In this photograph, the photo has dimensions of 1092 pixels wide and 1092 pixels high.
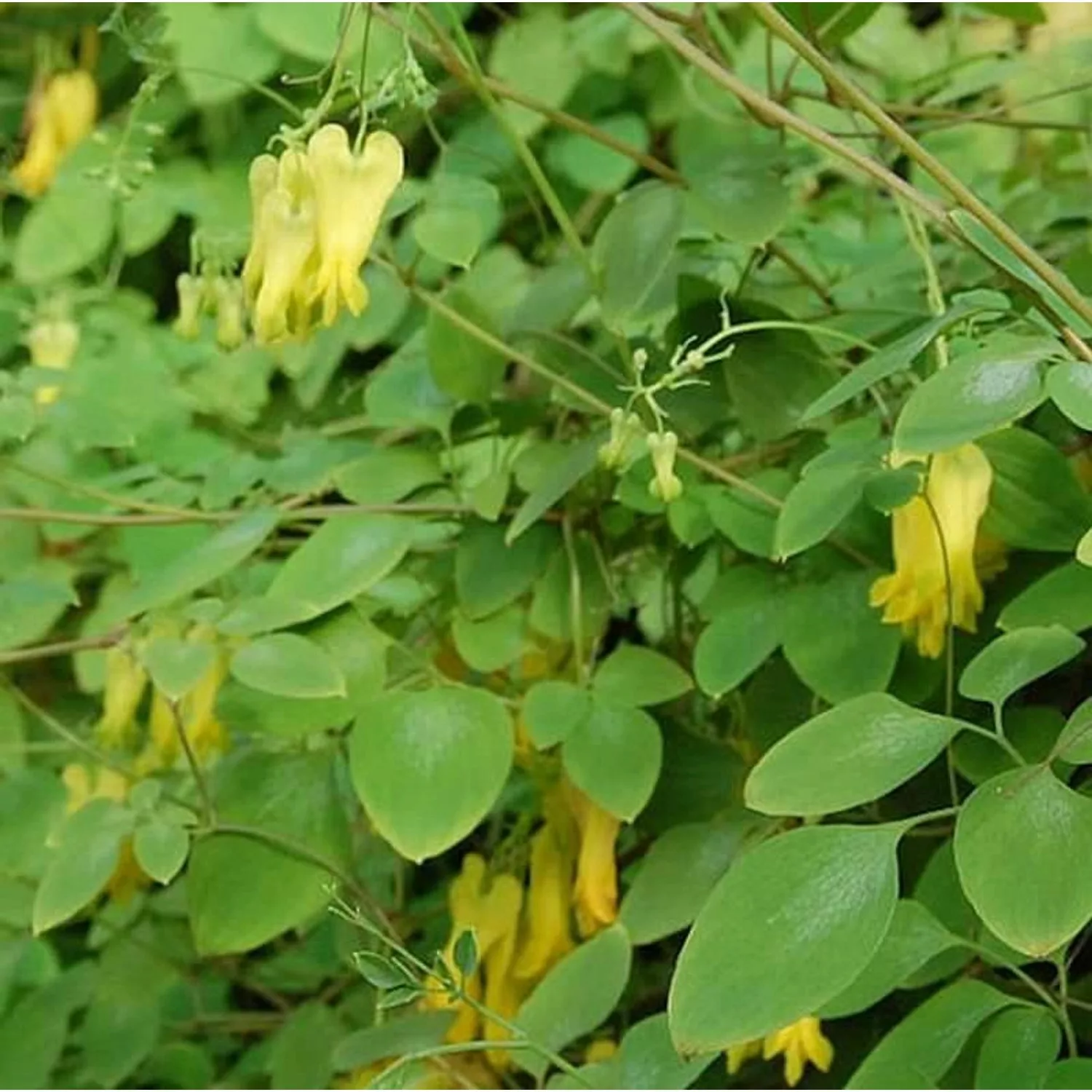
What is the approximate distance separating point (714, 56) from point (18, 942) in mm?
497

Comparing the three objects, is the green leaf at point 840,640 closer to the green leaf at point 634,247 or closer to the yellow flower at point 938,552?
the yellow flower at point 938,552

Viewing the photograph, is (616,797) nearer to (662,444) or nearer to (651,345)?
(662,444)

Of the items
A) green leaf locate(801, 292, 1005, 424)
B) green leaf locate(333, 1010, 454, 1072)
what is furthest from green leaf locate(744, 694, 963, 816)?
green leaf locate(333, 1010, 454, 1072)

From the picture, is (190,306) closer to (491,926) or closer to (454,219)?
(454,219)

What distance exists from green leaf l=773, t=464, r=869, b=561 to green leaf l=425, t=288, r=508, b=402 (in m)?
0.21

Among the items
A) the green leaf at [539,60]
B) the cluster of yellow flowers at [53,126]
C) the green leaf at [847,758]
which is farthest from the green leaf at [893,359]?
the cluster of yellow flowers at [53,126]

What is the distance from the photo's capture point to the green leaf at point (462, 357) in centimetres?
89

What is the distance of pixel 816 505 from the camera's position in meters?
0.71

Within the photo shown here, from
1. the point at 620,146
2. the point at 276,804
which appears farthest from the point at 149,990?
the point at 620,146

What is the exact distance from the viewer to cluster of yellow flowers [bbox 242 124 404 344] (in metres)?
0.72

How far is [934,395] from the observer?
24.9 inches

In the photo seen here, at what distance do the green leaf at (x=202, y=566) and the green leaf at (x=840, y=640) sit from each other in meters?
0.22

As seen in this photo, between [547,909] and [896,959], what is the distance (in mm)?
255

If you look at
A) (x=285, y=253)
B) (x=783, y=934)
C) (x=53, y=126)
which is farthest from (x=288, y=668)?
(x=53, y=126)
